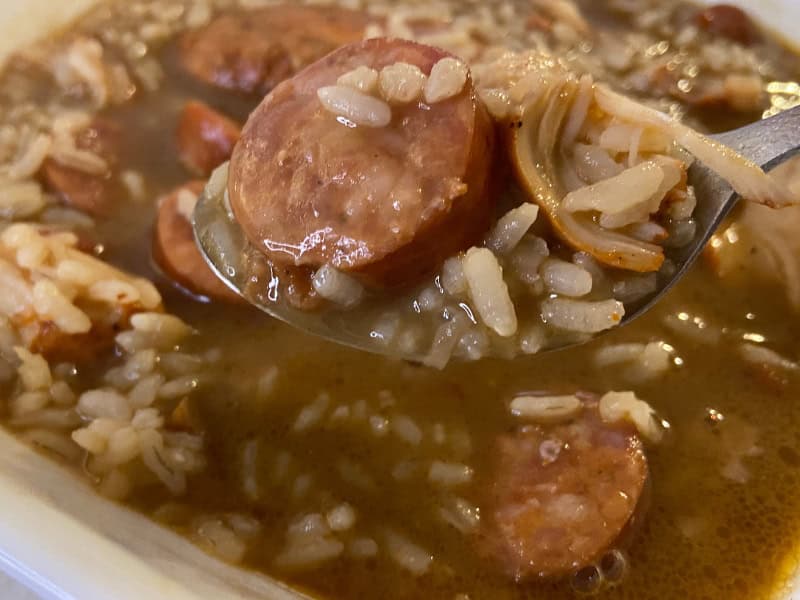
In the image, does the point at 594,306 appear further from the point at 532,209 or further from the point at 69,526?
the point at 69,526

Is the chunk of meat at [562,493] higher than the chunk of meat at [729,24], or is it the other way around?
the chunk of meat at [729,24]

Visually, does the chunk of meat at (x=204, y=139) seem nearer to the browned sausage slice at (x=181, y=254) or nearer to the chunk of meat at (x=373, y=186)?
the browned sausage slice at (x=181, y=254)

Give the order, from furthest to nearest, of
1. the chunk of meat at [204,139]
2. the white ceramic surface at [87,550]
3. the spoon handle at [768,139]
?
the chunk of meat at [204,139], the spoon handle at [768,139], the white ceramic surface at [87,550]

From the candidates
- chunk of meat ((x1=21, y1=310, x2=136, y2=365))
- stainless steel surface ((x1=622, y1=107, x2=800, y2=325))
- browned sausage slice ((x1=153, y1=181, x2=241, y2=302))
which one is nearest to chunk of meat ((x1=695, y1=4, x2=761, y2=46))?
stainless steel surface ((x1=622, y1=107, x2=800, y2=325))

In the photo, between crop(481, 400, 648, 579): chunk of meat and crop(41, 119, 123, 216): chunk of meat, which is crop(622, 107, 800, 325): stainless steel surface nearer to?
crop(481, 400, 648, 579): chunk of meat

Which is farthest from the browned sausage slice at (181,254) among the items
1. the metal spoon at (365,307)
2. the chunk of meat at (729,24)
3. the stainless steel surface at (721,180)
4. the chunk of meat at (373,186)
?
the chunk of meat at (729,24)

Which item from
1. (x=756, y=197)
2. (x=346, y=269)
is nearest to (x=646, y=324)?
(x=756, y=197)

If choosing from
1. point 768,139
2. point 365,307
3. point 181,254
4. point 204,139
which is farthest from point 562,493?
point 204,139

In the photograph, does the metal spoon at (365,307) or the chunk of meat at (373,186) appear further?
the metal spoon at (365,307)

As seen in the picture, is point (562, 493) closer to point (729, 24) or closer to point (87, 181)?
point (87, 181)
